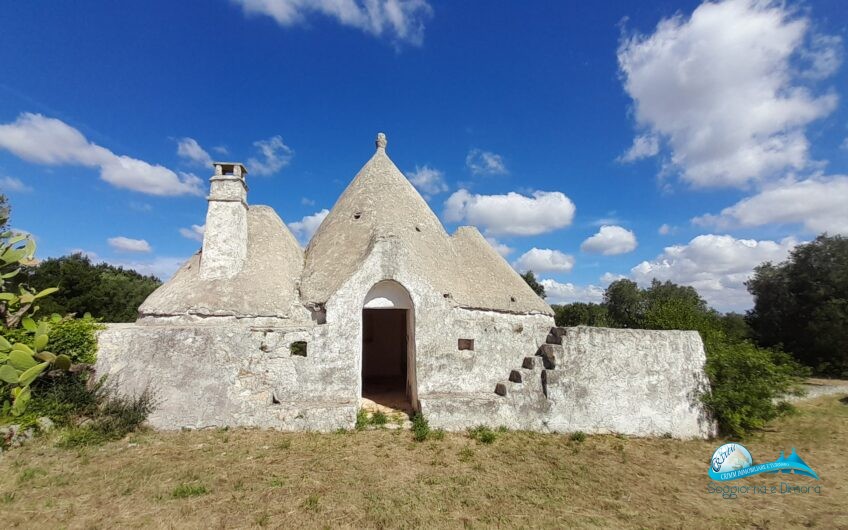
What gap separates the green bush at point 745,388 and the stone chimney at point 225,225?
1149 cm

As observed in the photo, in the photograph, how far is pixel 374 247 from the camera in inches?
343

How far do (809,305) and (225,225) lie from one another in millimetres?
28018

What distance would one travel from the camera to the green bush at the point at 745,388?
8.34 m

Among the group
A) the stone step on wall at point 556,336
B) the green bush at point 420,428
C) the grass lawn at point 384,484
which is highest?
the stone step on wall at point 556,336

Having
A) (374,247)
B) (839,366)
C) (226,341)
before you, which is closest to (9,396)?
(226,341)

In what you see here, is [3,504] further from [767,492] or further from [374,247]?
[767,492]

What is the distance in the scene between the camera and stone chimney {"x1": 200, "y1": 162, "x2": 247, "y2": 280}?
31.2ft

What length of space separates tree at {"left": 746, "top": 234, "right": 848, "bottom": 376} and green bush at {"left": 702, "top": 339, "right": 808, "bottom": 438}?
13392 mm

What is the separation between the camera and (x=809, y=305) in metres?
20.7

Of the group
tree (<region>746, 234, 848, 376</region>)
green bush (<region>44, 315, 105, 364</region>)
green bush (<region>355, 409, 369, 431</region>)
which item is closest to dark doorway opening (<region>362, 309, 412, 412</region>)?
green bush (<region>355, 409, 369, 431</region>)

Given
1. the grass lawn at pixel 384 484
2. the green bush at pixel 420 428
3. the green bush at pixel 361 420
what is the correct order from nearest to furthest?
the grass lawn at pixel 384 484 → the green bush at pixel 420 428 → the green bush at pixel 361 420

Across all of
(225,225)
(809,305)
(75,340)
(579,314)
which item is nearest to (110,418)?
(75,340)

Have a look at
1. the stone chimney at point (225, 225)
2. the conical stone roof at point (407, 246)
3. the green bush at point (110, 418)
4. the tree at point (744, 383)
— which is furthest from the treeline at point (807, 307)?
the green bush at point (110, 418)

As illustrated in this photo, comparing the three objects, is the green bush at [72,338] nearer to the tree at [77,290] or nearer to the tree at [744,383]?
the tree at [744,383]
